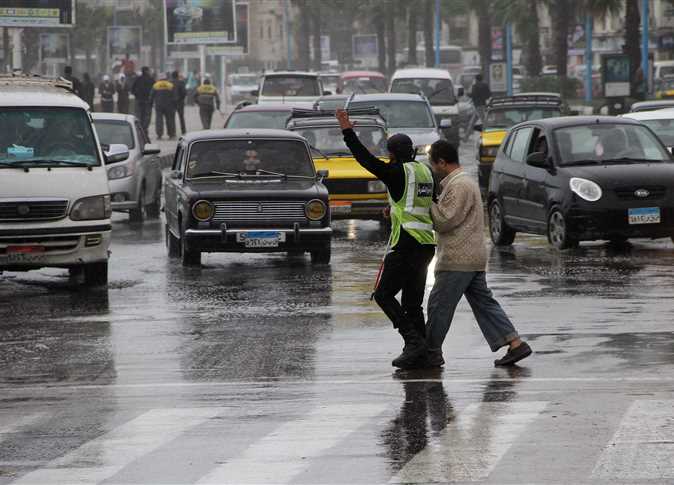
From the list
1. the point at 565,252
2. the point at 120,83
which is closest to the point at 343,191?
the point at 565,252

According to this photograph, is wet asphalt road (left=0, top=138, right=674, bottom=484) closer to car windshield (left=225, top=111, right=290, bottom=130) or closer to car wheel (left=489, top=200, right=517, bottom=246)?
car wheel (left=489, top=200, right=517, bottom=246)

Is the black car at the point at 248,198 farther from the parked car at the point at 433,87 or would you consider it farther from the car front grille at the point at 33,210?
the parked car at the point at 433,87

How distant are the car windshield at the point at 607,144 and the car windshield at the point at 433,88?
2574 centimetres

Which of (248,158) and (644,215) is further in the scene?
(248,158)

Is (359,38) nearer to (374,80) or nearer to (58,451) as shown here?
(374,80)

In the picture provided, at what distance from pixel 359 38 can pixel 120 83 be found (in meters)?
72.4

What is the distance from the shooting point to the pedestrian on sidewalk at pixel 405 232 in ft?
38.1

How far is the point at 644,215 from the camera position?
19.1 meters

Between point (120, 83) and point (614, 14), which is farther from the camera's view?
point (614, 14)

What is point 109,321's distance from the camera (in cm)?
1467

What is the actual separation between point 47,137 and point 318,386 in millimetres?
7708

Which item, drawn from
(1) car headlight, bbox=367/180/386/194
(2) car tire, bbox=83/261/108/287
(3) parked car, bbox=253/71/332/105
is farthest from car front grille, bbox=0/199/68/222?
(3) parked car, bbox=253/71/332/105

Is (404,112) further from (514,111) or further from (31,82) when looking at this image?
(31,82)

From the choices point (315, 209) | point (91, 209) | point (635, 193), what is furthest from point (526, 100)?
point (91, 209)
